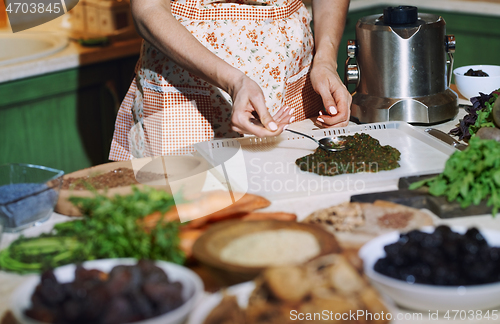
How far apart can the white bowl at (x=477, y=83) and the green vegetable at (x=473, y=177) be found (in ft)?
2.35

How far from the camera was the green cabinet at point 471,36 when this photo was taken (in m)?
3.11

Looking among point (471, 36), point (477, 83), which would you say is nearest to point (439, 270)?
point (477, 83)

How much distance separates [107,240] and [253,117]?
2.04 ft

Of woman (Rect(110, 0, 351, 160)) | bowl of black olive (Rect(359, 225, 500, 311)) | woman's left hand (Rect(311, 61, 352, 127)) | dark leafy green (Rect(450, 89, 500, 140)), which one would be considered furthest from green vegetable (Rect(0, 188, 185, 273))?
dark leafy green (Rect(450, 89, 500, 140))

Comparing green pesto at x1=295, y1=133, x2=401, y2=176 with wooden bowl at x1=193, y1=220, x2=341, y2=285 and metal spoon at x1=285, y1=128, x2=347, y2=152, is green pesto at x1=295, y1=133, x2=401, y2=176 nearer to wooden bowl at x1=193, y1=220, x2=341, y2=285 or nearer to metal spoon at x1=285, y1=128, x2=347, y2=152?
metal spoon at x1=285, y1=128, x2=347, y2=152

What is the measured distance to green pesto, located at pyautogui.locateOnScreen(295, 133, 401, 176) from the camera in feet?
3.75

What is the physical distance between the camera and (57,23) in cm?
292

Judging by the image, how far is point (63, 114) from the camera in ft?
7.72

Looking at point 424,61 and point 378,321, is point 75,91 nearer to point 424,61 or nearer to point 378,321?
point 424,61

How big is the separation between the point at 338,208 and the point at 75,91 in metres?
1.76

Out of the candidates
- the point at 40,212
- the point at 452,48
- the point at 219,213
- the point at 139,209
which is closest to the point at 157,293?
the point at 139,209

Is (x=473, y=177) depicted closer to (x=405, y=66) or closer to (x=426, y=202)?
(x=426, y=202)

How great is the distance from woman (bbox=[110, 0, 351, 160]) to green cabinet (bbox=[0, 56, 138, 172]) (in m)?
0.77

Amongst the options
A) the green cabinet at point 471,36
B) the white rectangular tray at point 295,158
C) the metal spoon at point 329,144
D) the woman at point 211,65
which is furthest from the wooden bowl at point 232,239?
the green cabinet at point 471,36
